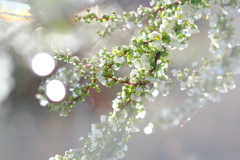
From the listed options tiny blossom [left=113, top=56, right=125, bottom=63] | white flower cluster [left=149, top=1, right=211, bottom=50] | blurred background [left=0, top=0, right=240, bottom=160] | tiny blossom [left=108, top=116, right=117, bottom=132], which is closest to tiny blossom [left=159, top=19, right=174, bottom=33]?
white flower cluster [left=149, top=1, right=211, bottom=50]

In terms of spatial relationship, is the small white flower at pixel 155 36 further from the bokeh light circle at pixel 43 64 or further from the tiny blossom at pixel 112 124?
the bokeh light circle at pixel 43 64

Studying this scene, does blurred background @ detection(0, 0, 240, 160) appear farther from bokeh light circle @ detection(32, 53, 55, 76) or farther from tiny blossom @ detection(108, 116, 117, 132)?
tiny blossom @ detection(108, 116, 117, 132)

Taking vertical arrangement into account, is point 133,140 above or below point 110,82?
above

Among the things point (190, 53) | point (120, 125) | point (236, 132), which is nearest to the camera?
point (120, 125)

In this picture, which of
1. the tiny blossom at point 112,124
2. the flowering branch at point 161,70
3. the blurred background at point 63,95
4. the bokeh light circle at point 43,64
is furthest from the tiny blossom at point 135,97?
the bokeh light circle at point 43,64

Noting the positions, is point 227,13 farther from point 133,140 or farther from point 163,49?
point 133,140

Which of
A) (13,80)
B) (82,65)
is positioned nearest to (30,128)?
(13,80)
